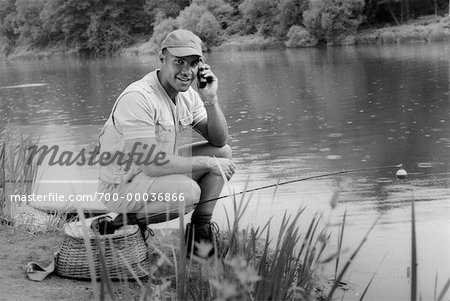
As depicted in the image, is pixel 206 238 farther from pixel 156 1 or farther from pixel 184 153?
pixel 156 1

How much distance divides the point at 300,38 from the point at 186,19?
13085 millimetres

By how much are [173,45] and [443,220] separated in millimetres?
2680

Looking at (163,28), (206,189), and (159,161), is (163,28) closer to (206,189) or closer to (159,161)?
(206,189)

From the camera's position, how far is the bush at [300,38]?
41031 millimetres

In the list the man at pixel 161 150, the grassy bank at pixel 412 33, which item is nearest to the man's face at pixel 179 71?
the man at pixel 161 150

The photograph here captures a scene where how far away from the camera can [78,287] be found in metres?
3.11

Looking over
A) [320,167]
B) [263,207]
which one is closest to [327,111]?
[320,167]

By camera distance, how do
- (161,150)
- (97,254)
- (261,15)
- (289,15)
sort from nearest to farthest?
(97,254), (161,150), (289,15), (261,15)

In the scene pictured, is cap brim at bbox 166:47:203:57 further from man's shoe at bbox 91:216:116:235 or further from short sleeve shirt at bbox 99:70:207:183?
man's shoe at bbox 91:216:116:235

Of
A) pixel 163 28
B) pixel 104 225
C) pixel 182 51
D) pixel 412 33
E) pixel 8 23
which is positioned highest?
pixel 182 51

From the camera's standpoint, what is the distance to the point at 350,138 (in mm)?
9609

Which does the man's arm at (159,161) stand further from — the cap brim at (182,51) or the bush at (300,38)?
the bush at (300,38)

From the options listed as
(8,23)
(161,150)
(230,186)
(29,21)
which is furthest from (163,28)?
(161,150)

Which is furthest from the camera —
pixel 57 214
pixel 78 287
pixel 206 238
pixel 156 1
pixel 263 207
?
pixel 156 1
